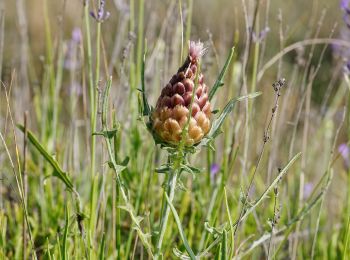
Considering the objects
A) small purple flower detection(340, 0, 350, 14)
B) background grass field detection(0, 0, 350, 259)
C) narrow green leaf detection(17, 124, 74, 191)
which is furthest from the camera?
small purple flower detection(340, 0, 350, 14)

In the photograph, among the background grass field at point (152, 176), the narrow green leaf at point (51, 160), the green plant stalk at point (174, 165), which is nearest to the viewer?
the green plant stalk at point (174, 165)

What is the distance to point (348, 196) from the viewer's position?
1837 millimetres

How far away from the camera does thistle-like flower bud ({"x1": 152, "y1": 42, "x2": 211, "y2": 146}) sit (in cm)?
113

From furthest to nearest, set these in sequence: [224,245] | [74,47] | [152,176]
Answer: [74,47] < [152,176] < [224,245]

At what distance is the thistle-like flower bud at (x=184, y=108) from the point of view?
1126mm

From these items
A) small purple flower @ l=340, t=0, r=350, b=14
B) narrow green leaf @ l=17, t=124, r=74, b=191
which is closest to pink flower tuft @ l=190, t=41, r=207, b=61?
narrow green leaf @ l=17, t=124, r=74, b=191

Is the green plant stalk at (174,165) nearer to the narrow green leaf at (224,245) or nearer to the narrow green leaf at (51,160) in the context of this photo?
the narrow green leaf at (224,245)

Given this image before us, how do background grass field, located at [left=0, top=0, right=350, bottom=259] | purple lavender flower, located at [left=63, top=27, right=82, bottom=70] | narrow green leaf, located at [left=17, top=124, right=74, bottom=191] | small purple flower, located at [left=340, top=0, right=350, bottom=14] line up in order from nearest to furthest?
narrow green leaf, located at [left=17, top=124, right=74, bottom=191], background grass field, located at [left=0, top=0, right=350, bottom=259], small purple flower, located at [left=340, top=0, right=350, bottom=14], purple lavender flower, located at [left=63, top=27, right=82, bottom=70]

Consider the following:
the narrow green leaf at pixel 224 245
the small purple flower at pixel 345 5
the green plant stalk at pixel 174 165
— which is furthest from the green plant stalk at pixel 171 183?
the small purple flower at pixel 345 5

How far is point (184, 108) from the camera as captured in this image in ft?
3.69

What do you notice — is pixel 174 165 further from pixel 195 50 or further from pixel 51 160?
pixel 51 160

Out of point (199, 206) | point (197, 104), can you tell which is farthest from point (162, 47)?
point (197, 104)

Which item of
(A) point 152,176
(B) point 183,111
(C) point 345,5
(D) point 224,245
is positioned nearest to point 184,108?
(B) point 183,111

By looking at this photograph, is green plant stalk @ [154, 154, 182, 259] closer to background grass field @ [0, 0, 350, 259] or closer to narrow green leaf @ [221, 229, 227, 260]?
background grass field @ [0, 0, 350, 259]
